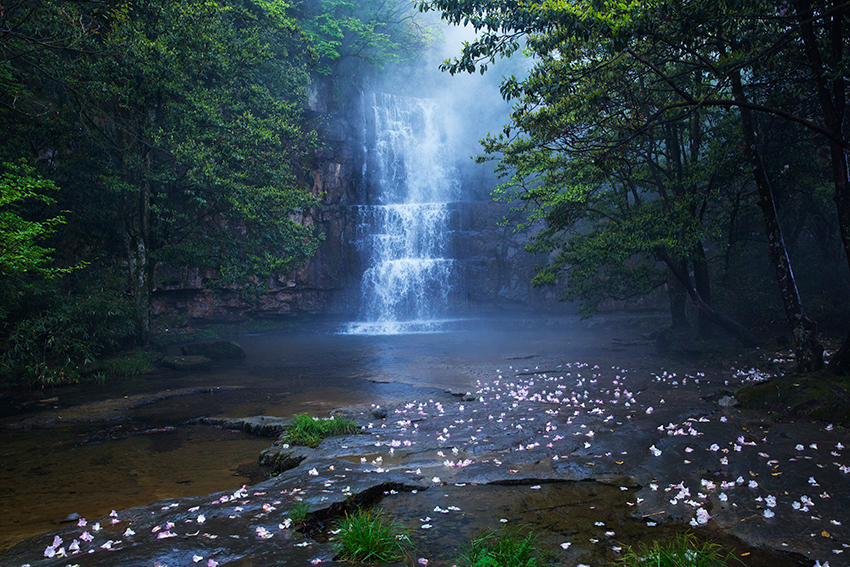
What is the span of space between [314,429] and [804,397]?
6430 millimetres

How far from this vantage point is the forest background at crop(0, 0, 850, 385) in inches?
281

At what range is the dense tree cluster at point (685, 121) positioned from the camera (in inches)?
239

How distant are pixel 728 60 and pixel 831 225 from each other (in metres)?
8.56

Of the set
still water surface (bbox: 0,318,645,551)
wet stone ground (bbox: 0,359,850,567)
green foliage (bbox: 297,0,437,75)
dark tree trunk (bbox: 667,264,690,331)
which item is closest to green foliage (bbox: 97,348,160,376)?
still water surface (bbox: 0,318,645,551)

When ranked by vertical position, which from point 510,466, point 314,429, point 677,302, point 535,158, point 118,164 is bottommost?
point 314,429

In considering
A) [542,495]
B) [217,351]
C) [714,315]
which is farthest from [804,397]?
[217,351]

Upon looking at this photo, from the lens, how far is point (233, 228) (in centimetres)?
2498

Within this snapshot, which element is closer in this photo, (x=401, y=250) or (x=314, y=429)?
(x=314, y=429)

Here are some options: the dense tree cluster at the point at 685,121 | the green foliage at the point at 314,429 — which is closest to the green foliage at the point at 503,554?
the green foliage at the point at 314,429

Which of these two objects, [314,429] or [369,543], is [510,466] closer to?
[369,543]

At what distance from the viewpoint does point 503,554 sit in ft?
9.51

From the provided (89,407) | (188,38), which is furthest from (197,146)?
(89,407)

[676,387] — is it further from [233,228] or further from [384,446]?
[233,228]

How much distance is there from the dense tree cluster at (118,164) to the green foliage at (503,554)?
9.90m
